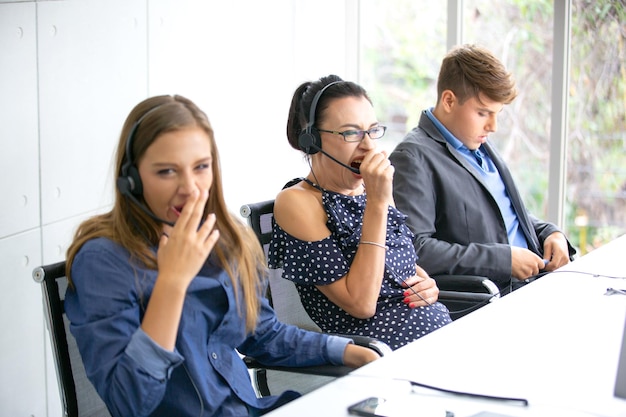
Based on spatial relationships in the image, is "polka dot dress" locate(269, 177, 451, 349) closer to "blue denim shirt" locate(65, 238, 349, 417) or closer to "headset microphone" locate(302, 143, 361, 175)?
"headset microphone" locate(302, 143, 361, 175)

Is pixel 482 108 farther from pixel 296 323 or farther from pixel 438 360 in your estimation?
pixel 438 360

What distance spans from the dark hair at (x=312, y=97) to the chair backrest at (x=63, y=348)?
33.7 inches

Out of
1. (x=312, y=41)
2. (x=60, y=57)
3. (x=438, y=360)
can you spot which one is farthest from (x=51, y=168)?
(x=312, y=41)

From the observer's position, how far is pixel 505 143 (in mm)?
4543

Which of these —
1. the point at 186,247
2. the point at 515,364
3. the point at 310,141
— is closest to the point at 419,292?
the point at 310,141

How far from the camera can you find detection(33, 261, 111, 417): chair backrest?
4.96 ft

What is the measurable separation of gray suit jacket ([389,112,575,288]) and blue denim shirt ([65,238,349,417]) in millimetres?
902

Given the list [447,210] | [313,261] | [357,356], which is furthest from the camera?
[447,210]

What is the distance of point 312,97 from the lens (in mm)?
2170

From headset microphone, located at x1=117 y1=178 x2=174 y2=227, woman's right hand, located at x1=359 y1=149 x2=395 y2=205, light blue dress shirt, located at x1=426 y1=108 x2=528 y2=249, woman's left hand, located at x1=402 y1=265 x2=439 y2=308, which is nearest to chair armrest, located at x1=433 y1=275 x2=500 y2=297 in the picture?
woman's left hand, located at x1=402 y1=265 x2=439 y2=308

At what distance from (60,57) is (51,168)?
33cm

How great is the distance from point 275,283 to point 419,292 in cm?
40

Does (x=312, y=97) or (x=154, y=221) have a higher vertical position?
(x=312, y=97)

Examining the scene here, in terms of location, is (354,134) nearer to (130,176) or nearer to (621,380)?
(130,176)
